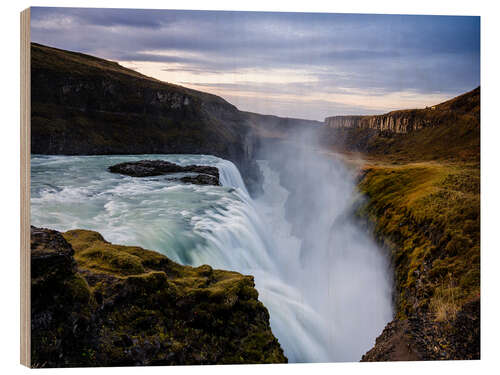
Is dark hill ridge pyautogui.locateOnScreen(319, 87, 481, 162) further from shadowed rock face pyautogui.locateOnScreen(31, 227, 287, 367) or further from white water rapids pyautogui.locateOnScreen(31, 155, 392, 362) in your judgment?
shadowed rock face pyautogui.locateOnScreen(31, 227, 287, 367)

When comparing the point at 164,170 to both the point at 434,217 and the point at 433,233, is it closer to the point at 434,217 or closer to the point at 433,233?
the point at 434,217

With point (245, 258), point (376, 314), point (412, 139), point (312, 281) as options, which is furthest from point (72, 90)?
point (376, 314)

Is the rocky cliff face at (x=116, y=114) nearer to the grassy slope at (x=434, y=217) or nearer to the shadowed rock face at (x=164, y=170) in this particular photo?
the shadowed rock face at (x=164, y=170)

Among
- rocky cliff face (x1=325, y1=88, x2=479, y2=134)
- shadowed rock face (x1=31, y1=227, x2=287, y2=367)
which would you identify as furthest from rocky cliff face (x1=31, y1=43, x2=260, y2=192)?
rocky cliff face (x1=325, y1=88, x2=479, y2=134)

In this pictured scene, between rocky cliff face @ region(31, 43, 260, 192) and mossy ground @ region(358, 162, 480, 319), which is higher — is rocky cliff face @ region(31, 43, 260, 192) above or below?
above

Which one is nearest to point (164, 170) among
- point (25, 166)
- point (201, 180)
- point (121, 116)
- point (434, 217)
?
point (201, 180)

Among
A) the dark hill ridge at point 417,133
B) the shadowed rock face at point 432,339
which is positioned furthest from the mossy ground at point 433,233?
the dark hill ridge at point 417,133
